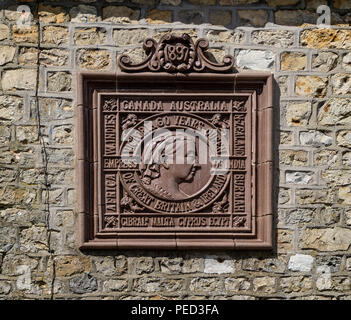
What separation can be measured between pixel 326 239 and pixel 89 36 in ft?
8.32

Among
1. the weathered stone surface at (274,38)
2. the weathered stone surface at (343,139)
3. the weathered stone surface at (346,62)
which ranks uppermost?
the weathered stone surface at (274,38)

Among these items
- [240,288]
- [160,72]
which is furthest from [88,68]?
[240,288]

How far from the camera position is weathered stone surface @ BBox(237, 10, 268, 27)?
4793mm

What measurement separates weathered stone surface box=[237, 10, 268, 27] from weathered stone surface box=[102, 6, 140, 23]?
0.86 m

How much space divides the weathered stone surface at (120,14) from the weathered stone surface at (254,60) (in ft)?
2.98

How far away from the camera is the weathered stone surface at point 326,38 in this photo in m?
4.80

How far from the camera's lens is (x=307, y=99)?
4758 millimetres

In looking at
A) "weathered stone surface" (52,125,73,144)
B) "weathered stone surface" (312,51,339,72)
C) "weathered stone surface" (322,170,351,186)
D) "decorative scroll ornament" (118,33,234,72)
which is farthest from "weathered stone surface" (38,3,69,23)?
"weathered stone surface" (322,170,351,186)

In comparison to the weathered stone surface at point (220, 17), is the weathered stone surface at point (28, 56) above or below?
below

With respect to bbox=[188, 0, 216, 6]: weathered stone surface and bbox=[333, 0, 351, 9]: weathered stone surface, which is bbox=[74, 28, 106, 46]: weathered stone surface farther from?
bbox=[333, 0, 351, 9]: weathered stone surface

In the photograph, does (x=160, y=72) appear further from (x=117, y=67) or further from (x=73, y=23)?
(x=73, y=23)

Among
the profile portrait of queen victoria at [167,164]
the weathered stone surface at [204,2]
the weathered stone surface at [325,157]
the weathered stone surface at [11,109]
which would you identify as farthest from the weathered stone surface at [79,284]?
the weathered stone surface at [204,2]

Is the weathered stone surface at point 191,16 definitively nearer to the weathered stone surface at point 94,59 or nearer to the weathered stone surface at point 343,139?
the weathered stone surface at point 94,59

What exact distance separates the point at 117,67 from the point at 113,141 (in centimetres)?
60
